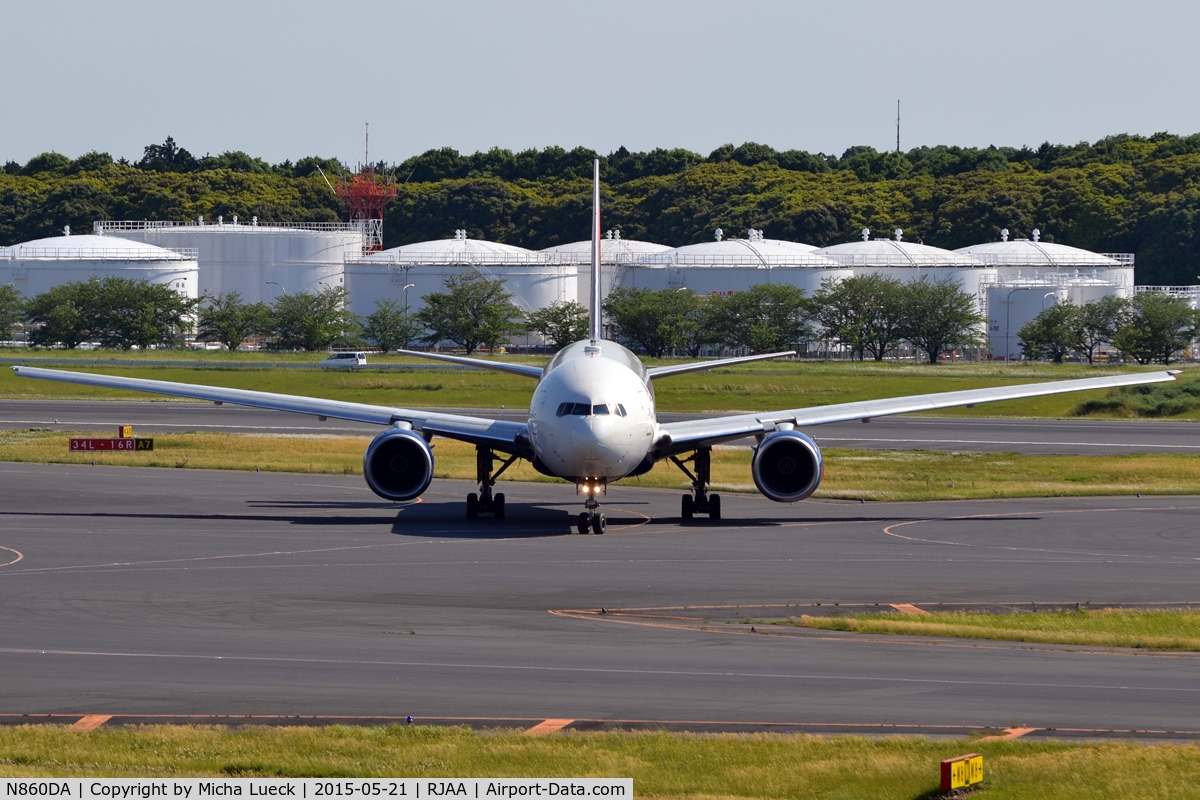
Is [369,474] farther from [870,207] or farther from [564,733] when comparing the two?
[870,207]

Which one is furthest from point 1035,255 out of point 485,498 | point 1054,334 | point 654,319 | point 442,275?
point 485,498

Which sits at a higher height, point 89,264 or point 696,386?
point 89,264

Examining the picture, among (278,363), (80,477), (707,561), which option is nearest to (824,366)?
(278,363)

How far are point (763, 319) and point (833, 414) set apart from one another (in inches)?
3862

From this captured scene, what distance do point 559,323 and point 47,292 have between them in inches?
2312

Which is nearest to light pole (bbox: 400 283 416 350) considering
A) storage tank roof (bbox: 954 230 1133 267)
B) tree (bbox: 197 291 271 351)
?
tree (bbox: 197 291 271 351)

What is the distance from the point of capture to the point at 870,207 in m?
197

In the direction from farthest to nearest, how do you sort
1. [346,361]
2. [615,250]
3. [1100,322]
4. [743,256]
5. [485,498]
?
[615,250] < [743,256] < [1100,322] < [346,361] < [485,498]

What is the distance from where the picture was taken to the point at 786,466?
3784 centimetres

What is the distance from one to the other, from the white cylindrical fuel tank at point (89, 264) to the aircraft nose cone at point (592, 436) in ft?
426

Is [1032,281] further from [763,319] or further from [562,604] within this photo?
[562,604]

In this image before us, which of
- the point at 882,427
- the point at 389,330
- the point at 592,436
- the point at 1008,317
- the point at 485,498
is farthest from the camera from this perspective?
the point at 1008,317

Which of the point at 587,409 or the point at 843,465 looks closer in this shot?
the point at 587,409

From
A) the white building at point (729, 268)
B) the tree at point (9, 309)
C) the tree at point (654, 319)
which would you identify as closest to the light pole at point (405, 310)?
the tree at point (654, 319)
